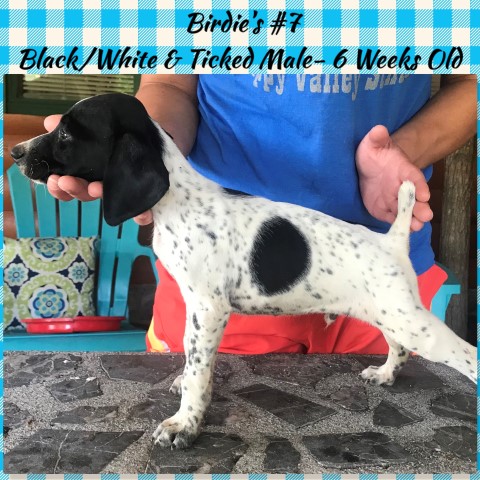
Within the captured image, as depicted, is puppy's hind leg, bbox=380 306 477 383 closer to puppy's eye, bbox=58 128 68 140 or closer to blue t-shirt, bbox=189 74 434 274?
blue t-shirt, bbox=189 74 434 274

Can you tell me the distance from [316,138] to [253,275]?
448 mm

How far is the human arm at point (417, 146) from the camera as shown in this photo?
4.81ft

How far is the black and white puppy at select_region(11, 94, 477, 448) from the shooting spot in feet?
4.26

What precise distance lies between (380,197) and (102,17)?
0.82 meters

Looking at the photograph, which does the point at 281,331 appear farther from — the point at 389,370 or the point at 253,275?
the point at 253,275

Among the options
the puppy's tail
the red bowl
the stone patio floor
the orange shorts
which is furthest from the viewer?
the red bowl

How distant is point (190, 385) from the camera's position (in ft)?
4.37

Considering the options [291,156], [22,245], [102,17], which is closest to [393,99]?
[291,156]

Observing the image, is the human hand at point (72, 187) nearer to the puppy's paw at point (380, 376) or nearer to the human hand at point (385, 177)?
the human hand at point (385, 177)

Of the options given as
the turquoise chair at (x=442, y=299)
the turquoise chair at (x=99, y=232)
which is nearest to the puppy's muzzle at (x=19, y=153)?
the turquoise chair at (x=442, y=299)

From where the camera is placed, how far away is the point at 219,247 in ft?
4.46

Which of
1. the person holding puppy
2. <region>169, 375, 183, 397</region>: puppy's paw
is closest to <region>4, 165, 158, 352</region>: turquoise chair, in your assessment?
the person holding puppy

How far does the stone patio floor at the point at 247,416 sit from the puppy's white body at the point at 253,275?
4.5 inches

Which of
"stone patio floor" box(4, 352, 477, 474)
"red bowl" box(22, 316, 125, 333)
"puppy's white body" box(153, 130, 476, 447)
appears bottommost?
"red bowl" box(22, 316, 125, 333)
